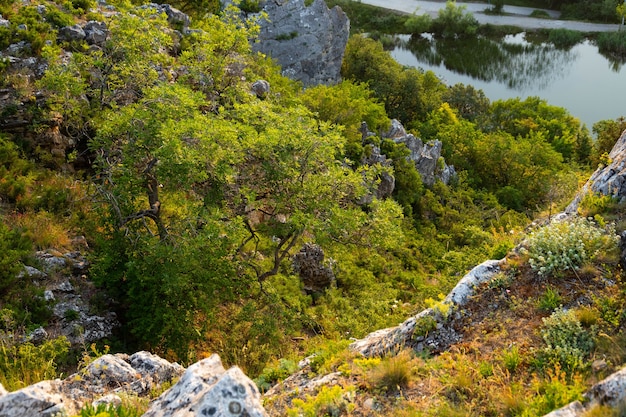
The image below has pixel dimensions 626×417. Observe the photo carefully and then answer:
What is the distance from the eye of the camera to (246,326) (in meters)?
11.6

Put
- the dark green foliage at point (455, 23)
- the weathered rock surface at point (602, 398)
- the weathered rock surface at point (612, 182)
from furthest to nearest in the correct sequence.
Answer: the dark green foliage at point (455, 23), the weathered rock surface at point (612, 182), the weathered rock surface at point (602, 398)

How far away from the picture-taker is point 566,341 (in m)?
6.33

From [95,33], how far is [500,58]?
51363mm

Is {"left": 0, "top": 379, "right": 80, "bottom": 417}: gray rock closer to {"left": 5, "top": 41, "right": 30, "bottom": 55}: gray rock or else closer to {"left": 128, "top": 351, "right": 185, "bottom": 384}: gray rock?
{"left": 128, "top": 351, "right": 185, "bottom": 384}: gray rock

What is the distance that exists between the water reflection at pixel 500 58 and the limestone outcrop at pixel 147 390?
50.0 m

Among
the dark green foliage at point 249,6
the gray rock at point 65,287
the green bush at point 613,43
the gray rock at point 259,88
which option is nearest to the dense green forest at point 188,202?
the gray rock at point 65,287

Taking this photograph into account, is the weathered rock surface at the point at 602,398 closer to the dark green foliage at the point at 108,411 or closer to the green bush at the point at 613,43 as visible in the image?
the dark green foliage at the point at 108,411

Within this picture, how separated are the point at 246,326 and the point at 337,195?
3.65 m

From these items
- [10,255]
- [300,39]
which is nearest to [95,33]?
[10,255]

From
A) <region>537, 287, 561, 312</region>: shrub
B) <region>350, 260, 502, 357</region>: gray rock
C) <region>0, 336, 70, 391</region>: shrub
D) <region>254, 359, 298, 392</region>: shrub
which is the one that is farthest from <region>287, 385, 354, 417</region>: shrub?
<region>0, 336, 70, 391</region>: shrub

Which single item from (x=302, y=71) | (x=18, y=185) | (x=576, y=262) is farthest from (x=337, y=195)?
(x=302, y=71)

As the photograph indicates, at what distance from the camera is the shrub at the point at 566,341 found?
19.7ft

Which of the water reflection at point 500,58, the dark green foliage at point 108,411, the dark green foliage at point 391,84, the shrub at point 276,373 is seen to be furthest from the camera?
the water reflection at point 500,58

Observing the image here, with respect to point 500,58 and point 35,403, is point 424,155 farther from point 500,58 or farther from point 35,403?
point 500,58
